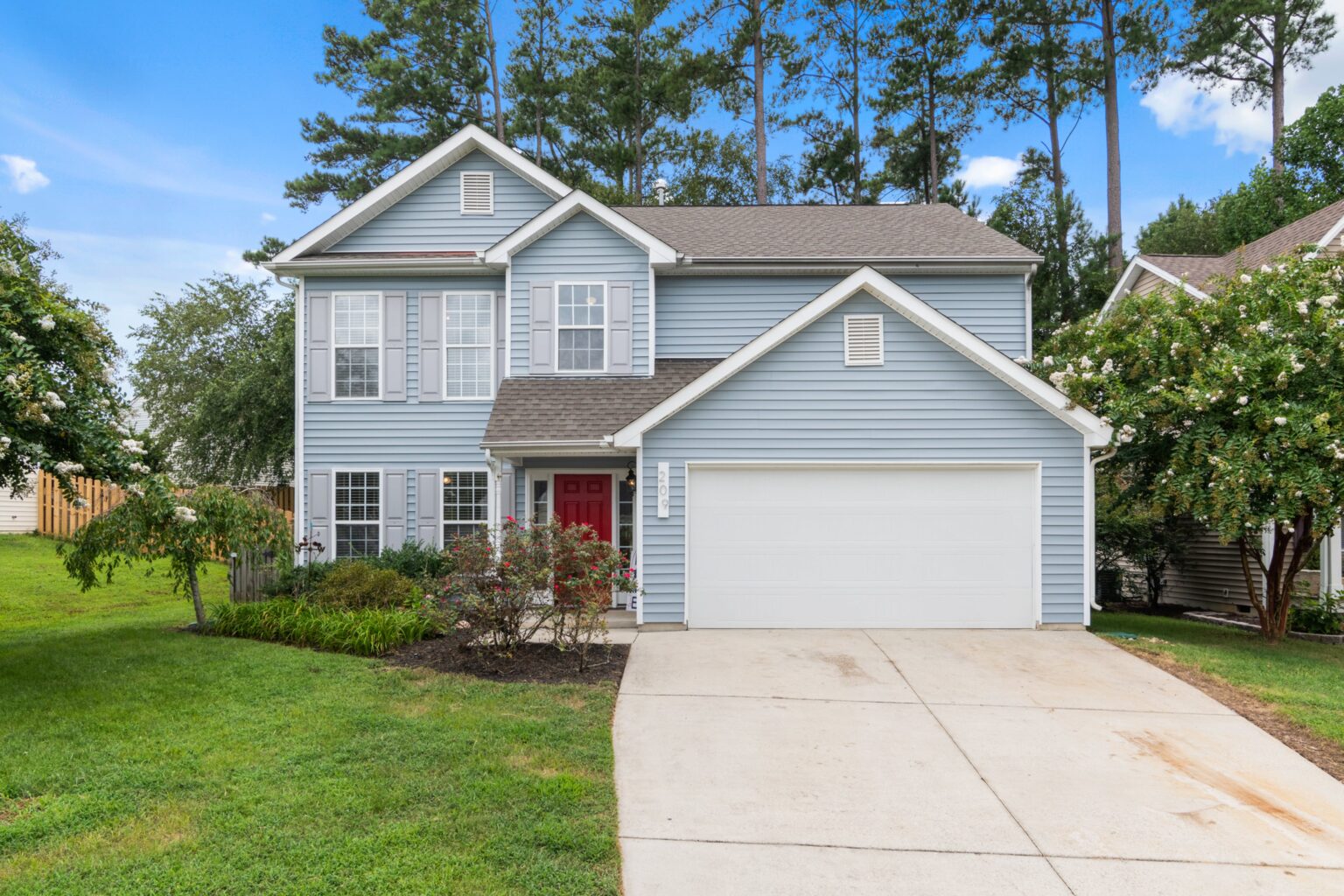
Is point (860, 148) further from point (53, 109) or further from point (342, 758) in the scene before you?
point (342, 758)

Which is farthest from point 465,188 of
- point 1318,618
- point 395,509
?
point 1318,618

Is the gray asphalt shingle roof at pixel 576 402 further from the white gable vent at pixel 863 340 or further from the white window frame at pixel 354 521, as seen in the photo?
the white gable vent at pixel 863 340

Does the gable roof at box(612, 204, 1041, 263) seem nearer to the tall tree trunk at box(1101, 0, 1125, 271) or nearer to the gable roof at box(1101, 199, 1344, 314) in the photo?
the gable roof at box(1101, 199, 1344, 314)

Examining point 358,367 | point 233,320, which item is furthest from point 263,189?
point 358,367

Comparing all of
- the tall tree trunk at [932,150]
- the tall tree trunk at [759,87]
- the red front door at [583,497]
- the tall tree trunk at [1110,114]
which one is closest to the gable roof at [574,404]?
the red front door at [583,497]

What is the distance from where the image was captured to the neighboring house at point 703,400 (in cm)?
1023

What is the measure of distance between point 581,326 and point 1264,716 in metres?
9.43

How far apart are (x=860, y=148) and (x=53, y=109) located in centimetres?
2220

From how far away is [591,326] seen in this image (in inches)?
492

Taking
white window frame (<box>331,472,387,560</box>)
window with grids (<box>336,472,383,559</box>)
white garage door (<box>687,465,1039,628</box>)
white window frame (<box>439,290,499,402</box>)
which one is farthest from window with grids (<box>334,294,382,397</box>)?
white garage door (<box>687,465,1039,628</box>)

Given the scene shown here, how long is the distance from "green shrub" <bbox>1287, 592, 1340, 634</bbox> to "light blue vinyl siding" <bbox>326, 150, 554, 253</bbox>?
12882mm

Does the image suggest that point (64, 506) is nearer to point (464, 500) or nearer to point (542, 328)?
point (464, 500)

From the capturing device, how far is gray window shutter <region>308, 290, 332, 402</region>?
12922 millimetres

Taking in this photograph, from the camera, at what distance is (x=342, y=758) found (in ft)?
18.0
